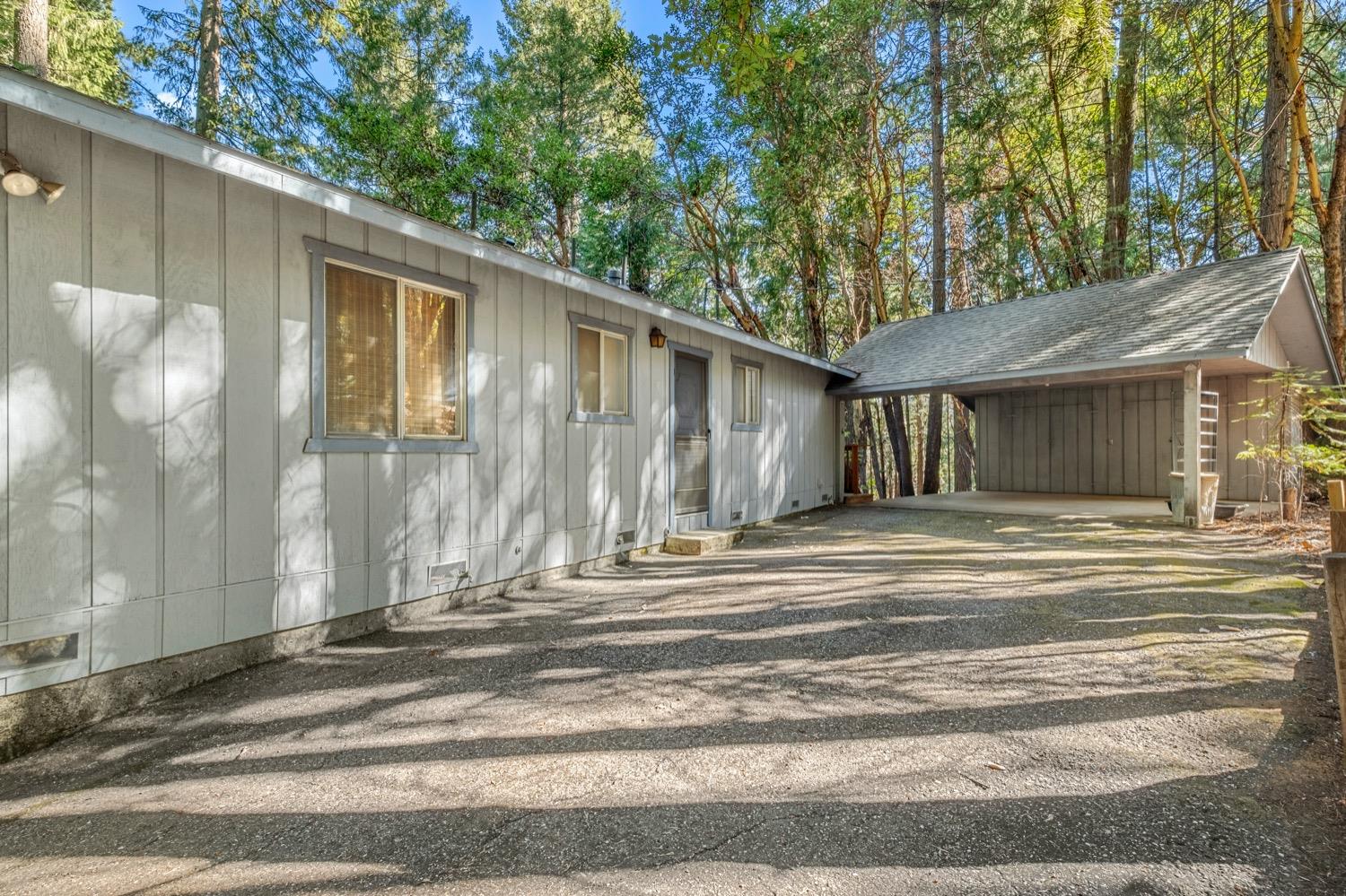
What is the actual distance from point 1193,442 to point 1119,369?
1.15 m

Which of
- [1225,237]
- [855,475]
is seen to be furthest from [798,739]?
[1225,237]

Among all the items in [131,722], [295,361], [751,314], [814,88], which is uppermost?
[814,88]

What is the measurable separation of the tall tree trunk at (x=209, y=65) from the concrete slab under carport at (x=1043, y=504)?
11.9 meters

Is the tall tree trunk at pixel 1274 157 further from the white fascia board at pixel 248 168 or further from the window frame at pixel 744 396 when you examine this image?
the white fascia board at pixel 248 168

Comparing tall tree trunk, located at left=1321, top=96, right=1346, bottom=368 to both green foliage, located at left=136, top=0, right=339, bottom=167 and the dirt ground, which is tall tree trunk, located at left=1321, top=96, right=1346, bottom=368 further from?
green foliage, located at left=136, top=0, right=339, bottom=167

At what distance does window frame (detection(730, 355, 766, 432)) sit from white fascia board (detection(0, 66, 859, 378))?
9.74ft

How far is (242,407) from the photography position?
3260 millimetres

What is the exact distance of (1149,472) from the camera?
10.6 m

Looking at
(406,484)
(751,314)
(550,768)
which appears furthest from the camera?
(751,314)

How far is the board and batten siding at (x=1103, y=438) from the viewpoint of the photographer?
9508mm

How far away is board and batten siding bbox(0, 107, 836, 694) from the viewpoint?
2574 millimetres

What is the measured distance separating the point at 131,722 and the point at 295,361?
1890 millimetres

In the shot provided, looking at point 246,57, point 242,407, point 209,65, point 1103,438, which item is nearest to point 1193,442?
point 1103,438

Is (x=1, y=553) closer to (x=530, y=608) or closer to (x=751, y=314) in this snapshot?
(x=530, y=608)
